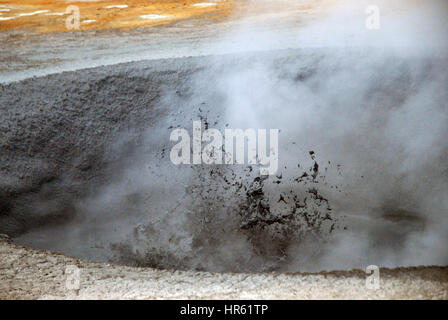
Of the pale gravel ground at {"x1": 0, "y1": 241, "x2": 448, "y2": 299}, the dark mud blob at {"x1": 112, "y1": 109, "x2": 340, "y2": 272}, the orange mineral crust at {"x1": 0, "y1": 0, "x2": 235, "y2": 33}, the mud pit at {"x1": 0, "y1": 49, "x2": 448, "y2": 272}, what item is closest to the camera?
the pale gravel ground at {"x1": 0, "y1": 241, "x2": 448, "y2": 299}

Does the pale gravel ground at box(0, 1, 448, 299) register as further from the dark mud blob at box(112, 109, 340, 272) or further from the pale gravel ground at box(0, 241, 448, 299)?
the dark mud blob at box(112, 109, 340, 272)

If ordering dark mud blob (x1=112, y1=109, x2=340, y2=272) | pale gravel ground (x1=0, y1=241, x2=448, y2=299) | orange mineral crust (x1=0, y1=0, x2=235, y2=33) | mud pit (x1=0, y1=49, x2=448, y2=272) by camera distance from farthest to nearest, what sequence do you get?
orange mineral crust (x1=0, y1=0, x2=235, y2=33)
mud pit (x1=0, y1=49, x2=448, y2=272)
dark mud blob (x1=112, y1=109, x2=340, y2=272)
pale gravel ground (x1=0, y1=241, x2=448, y2=299)

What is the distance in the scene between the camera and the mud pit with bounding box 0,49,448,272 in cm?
425

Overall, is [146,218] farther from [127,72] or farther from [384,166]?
[384,166]

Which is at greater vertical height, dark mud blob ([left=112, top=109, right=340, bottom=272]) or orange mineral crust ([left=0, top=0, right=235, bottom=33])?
orange mineral crust ([left=0, top=0, right=235, bottom=33])

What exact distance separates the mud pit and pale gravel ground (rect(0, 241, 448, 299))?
1385mm

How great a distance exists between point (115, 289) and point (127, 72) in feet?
10.9

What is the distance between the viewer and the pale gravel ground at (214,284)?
2275mm

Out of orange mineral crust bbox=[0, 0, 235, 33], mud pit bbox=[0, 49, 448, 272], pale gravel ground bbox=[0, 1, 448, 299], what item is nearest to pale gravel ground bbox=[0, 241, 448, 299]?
pale gravel ground bbox=[0, 1, 448, 299]

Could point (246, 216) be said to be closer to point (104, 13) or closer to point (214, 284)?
point (214, 284)

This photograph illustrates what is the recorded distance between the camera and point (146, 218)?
4.74 m
